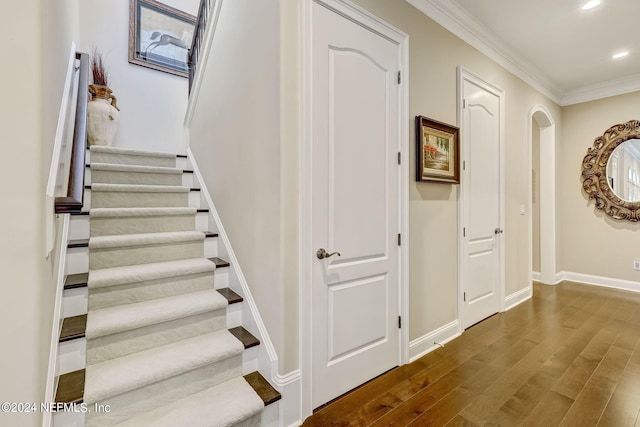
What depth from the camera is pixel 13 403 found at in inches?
36.2

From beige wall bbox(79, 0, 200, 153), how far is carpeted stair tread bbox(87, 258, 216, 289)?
2.20 metres

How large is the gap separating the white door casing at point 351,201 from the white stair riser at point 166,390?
45cm

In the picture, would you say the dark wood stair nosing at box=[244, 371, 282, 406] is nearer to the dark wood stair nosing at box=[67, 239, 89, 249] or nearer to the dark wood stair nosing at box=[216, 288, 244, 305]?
the dark wood stair nosing at box=[216, 288, 244, 305]

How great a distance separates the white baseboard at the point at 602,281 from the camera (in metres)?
4.05

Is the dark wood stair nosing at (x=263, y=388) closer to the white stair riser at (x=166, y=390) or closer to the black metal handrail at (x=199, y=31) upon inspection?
the white stair riser at (x=166, y=390)

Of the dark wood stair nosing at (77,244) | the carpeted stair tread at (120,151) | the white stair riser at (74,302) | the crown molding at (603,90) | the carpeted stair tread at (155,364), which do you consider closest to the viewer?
the carpeted stair tread at (155,364)

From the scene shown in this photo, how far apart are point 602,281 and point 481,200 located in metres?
3.01

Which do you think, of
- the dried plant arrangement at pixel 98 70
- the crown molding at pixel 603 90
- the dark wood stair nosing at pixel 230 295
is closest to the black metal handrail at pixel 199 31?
Result: the dried plant arrangement at pixel 98 70

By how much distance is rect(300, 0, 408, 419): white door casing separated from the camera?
5.61 ft

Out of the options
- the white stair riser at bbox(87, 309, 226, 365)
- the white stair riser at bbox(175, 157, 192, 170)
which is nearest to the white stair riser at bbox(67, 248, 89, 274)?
the white stair riser at bbox(87, 309, 226, 365)

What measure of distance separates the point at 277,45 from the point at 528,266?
155 inches

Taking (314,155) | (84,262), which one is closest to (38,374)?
(84,262)

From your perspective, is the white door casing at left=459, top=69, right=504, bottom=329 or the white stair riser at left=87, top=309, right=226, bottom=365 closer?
the white stair riser at left=87, top=309, right=226, bottom=365

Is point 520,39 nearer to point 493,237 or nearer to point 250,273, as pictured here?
point 493,237
